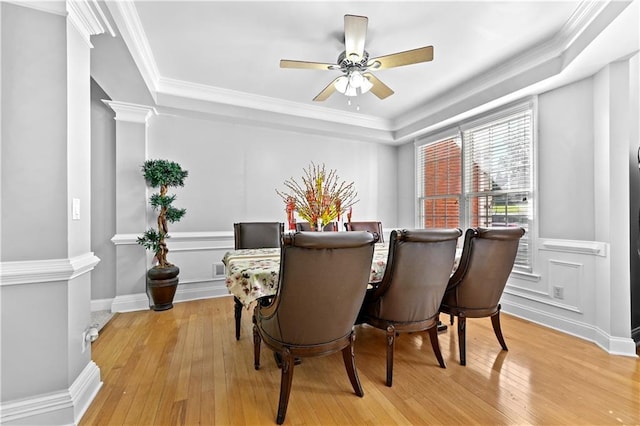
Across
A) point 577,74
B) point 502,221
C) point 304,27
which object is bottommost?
point 502,221

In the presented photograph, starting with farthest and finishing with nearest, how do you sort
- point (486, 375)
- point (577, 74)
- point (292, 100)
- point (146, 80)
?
point (292, 100)
point (146, 80)
point (577, 74)
point (486, 375)

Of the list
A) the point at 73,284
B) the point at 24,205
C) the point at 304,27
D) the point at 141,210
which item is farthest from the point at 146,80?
the point at 73,284

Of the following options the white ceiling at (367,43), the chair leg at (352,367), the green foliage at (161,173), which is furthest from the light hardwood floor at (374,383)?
the white ceiling at (367,43)

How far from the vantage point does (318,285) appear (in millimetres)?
1492

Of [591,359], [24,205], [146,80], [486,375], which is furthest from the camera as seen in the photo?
[146,80]

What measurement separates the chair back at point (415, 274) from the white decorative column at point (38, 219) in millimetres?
1830

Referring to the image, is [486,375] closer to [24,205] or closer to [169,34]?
[24,205]

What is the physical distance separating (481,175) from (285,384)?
350 centimetres

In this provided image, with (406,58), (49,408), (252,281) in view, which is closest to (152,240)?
(49,408)

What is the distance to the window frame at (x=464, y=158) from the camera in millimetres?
3123

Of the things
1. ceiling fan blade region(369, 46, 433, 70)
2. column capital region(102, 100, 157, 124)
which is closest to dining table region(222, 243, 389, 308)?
ceiling fan blade region(369, 46, 433, 70)

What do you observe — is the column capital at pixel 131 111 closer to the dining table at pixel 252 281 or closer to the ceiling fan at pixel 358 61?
the ceiling fan at pixel 358 61

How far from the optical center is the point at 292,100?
4043 mm

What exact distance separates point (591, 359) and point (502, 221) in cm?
164
